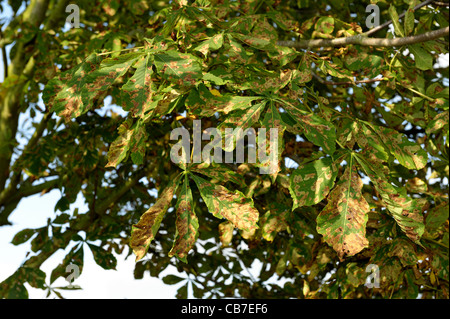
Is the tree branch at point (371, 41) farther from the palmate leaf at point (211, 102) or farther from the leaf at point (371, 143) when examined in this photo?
the palmate leaf at point (211, 102)

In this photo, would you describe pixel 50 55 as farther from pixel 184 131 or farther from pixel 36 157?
pixel 184 131

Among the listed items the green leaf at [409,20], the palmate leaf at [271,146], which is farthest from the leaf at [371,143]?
the green leaf at [409,20]

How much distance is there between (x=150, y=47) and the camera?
5.11ft

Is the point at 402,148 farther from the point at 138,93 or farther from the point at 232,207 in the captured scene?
the point at 138,93

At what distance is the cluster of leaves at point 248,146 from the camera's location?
1523 mm

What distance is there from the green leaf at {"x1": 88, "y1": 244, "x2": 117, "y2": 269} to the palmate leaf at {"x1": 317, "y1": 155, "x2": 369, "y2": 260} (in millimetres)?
1544

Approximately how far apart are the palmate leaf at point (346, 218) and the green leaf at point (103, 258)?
1544mm

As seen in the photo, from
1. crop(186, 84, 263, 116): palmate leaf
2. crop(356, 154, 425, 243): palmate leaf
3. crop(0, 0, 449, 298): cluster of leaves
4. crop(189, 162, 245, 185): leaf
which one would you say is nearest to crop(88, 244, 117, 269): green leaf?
crop(0, 0, 449, 298): cluster of leaves

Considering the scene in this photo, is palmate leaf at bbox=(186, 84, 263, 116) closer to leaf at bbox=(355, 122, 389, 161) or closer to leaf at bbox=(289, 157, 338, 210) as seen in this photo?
leaf at bbox=(289, 157, 338, 210)

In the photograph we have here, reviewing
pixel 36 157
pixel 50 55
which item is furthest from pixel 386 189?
pixel 36 157

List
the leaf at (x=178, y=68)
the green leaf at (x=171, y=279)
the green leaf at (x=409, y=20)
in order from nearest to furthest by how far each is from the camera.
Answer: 1. the leaf at (x=178, y=68)
2. the green leaf at (x=409, y=20)
3. the green leaf at (x=171, y=279)

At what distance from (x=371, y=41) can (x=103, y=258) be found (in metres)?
1.78

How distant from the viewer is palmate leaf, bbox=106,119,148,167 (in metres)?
1.53

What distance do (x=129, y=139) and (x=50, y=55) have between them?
5.62 ft
